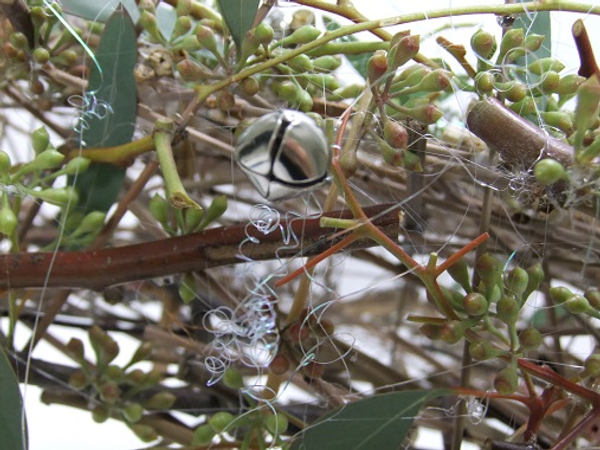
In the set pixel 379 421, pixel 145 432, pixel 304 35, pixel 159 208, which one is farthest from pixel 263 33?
pixel 145 432

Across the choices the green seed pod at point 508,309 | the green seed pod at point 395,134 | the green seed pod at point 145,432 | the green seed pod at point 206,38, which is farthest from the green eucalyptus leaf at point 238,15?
the green seed pod at point 145,432

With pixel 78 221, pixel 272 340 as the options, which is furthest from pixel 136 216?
pixel 272 340

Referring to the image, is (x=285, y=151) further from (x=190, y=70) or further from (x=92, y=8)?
(x=92, y=8)

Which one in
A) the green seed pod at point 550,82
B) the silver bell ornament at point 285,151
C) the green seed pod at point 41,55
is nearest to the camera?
the silver bell ornament at point 285,151

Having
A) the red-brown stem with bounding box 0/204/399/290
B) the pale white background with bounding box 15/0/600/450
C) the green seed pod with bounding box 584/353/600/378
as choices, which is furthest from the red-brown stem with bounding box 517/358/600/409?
the pale white background with bounding box 15/0/600/450

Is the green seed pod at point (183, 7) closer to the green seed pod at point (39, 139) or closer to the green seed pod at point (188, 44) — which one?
the green seed pod at point (188, 44)

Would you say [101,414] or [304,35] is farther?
[101,414]
